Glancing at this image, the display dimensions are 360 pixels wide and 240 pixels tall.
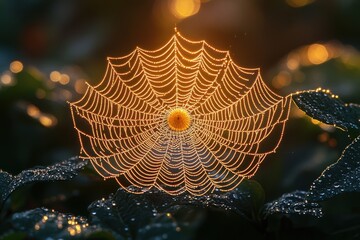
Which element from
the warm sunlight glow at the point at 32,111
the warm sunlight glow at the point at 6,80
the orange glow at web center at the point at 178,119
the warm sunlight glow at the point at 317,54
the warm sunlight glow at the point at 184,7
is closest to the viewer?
the orange glow at web center at the point at 178,119

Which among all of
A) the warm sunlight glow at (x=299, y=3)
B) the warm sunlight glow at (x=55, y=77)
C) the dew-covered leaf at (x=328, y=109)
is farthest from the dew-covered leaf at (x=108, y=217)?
the warm sunlight glow at (x=299, y=3)

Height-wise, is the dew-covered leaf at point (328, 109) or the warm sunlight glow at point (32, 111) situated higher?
the warm sunlight glow at point (32, 111)

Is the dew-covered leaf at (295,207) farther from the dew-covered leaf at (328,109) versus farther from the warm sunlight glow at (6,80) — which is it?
the warm sunlight glow at (6,80)

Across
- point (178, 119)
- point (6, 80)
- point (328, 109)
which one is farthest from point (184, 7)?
point (328, 109)

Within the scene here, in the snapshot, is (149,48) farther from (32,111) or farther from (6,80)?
(32,111)

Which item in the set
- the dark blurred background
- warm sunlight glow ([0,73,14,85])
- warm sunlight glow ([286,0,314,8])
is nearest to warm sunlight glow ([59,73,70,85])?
the dark blurred background

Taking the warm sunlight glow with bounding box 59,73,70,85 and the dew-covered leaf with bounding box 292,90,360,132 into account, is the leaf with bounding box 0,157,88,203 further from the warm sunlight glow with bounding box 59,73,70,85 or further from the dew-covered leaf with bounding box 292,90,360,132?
the warm sunlight glow with bounding box 59,73,70,85

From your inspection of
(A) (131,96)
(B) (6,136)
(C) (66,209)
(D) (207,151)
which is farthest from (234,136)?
(B) (6,136)
